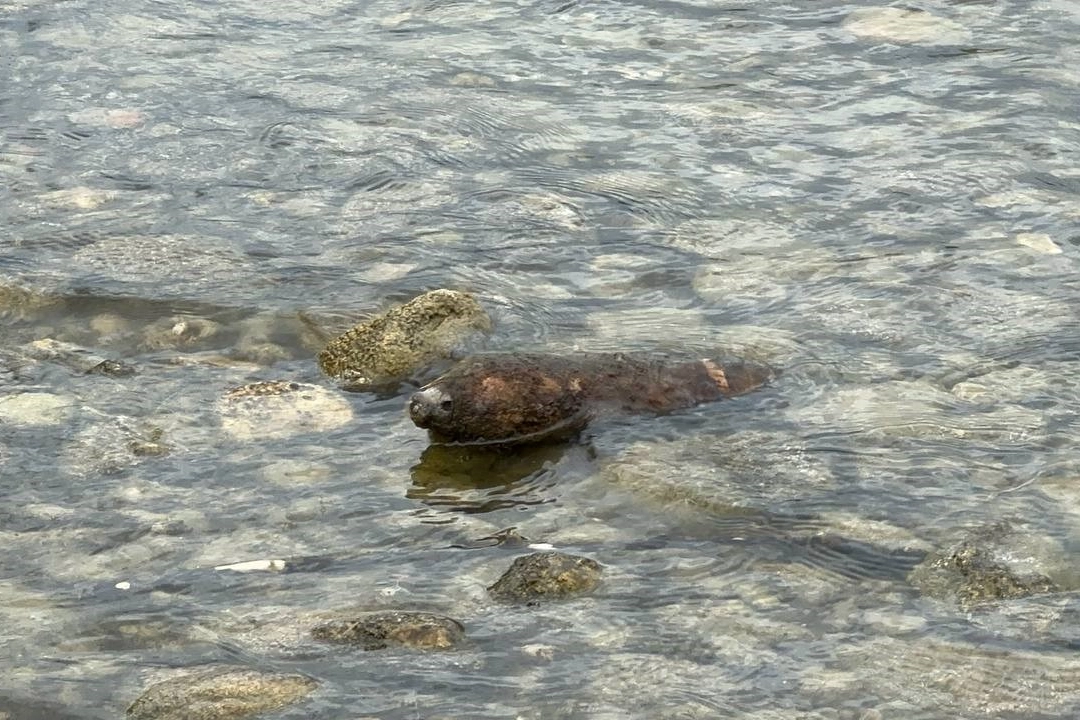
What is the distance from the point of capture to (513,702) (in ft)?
13.7

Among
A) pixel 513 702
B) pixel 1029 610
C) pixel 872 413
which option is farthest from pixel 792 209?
pixel 513 702

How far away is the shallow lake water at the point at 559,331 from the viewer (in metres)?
4.42

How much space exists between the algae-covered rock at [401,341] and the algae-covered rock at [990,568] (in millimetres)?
2234

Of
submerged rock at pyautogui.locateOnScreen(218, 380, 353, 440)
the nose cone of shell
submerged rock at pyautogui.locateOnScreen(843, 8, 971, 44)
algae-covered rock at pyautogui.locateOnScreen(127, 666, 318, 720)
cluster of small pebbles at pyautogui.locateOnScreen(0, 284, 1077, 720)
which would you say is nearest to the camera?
algae-covered rock at pyautogui.locateOnScreen(127, 666, 318, 720)

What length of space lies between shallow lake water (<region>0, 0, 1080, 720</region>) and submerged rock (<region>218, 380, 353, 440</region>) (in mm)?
37

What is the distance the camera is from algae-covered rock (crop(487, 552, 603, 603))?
466 centimetres

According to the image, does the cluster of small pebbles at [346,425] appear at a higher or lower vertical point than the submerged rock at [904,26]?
lower

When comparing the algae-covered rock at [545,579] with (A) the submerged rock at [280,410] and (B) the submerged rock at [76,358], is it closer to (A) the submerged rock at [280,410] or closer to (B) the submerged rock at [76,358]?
(A) the submerged rock at [280,410]

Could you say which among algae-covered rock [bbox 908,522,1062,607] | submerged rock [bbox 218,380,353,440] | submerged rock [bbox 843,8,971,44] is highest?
submerged rock [bbox 843,8,971,44]

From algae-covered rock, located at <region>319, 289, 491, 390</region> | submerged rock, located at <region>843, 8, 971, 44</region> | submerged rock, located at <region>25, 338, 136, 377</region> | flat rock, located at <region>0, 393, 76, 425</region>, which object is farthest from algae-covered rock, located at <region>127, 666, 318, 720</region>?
submerged rock, located at <region>843, 8, 971, 44</region>

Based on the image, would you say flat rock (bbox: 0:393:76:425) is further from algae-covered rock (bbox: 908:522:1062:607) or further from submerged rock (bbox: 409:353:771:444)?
algae-covered rock (bbox: 908:522:1062:607)

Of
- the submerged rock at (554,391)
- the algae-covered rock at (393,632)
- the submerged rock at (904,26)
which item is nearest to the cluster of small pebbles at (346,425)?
the algae-covered rock at (393,632)

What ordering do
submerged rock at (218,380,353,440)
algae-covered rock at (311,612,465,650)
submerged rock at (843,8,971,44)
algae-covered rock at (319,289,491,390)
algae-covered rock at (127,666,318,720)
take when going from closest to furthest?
algae-covered rock at (127,666,318,720) → algae-covered rock at (311,612,465,650) → submerged rock at (218,380,353,440) → algae-covered rock at (319,289,491,390) → submerged rock at (843,8,971,44)

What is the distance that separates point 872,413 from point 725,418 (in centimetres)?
55
